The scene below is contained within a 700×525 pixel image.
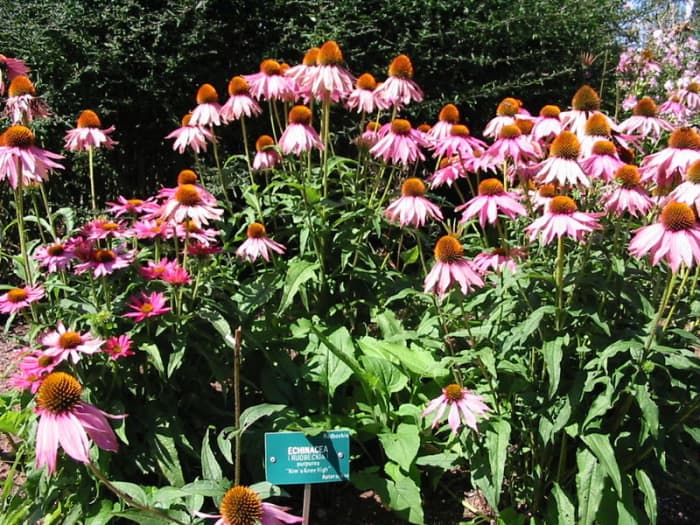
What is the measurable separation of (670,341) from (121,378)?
1.73 meters

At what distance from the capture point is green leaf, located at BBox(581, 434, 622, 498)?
76.9 inches

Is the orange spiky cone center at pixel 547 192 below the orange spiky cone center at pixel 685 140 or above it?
below

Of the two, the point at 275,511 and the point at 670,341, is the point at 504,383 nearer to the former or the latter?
the point at 670,341

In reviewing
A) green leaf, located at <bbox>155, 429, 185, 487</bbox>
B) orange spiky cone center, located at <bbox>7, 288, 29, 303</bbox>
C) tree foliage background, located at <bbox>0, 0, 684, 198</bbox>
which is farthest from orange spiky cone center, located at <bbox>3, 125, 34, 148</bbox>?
tree foliage background, located at <bbox>0, 0, 684, 198</bbox>

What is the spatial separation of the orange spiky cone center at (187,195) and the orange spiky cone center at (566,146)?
1.14 m

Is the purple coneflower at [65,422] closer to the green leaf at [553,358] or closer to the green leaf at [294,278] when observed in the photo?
the green leaf at [294,278]

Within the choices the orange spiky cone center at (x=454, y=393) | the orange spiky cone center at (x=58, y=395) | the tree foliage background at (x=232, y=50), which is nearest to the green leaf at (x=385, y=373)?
the orange spiky cone center at (x=454, y=393)

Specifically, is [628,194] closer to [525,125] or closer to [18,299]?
[525,125]

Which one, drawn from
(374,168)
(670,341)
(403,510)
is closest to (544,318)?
(670,341)

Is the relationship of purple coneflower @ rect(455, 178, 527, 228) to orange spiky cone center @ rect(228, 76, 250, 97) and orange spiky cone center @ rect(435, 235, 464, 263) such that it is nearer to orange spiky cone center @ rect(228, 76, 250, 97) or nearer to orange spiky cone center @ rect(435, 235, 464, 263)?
orange spiky cone center @ rect(435, 235, 464, 263)

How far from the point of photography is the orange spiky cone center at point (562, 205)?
6.41 ft

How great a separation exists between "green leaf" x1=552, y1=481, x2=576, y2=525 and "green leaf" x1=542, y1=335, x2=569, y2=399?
0.36 m

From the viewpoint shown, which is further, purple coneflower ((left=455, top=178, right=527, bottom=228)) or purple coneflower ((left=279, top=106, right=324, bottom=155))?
purple coneflower ((left=279, top=106, right=324, bottom=155))

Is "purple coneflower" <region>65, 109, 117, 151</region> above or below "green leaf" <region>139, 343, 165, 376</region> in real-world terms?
above
